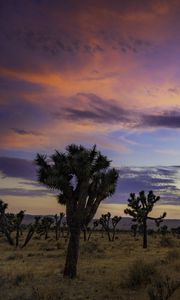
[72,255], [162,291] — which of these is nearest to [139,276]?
[162,291]

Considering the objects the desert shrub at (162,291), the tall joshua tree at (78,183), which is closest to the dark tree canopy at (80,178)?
the tall joshua tree at (78,183)

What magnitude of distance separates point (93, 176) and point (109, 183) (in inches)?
32.2

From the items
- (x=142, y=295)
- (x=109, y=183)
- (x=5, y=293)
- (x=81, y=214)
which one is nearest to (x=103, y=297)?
(x=142, y=295)

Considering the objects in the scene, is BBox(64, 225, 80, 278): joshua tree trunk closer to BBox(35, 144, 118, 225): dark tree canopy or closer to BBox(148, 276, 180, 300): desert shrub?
BBox(35, 144, 118, 225): dark tree canopy

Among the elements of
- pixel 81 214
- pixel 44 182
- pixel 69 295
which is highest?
pixel 44 182

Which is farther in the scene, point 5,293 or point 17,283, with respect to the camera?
point 17,283

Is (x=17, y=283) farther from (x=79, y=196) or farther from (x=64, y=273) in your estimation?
(x=79, y=196)

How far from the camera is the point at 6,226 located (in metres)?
45.3

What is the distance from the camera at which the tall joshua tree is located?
19.3 m

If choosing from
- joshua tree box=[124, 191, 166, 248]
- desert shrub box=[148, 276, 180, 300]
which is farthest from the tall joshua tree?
joshua tree box=[124, 191, 166, 248]

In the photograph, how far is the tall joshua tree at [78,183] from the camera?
1927 cm

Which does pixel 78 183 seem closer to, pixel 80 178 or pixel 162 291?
pixel 80 178

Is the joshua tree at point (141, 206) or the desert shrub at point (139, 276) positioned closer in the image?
the desert shrub at point (139, 276)

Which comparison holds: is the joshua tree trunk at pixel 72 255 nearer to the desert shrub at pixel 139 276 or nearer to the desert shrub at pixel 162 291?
the desert shrub at pixel 139 276
